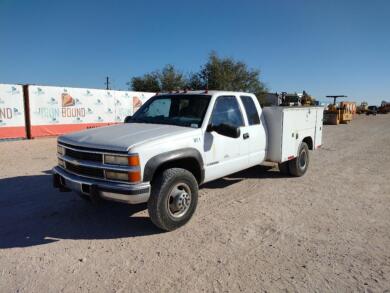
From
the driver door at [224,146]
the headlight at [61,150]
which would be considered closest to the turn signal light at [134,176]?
the driver door at [224,146]

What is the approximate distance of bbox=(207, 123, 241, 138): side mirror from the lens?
15.2 ft

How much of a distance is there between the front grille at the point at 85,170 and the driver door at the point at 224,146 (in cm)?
157

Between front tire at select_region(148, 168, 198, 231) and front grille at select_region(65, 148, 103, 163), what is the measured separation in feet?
2.51

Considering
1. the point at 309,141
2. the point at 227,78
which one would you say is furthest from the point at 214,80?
the point at 309,141

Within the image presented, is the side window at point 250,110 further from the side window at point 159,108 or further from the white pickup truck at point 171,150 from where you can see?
the side window at point 159,108

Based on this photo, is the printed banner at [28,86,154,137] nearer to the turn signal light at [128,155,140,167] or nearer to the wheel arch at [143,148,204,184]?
the wheel arch at [143,148,204,184]

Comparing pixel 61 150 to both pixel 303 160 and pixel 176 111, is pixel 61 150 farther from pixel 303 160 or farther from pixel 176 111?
pixel 303 160

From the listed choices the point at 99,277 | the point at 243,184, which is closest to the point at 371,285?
the point at 99,277

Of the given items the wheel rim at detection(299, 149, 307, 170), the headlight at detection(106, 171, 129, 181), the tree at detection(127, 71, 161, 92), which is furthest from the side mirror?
the tree at detection(127, 71, 161, 92)

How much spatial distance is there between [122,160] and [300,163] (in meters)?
4.84

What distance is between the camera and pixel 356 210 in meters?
5.05

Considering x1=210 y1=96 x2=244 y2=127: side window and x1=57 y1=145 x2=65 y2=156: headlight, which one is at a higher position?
x1=210 y1=96 x2=244 y2=127: side window

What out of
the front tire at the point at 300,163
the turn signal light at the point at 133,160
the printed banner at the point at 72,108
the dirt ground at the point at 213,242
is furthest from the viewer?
the printed banner at the point at 72,108

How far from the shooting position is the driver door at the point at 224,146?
15.8 ft
